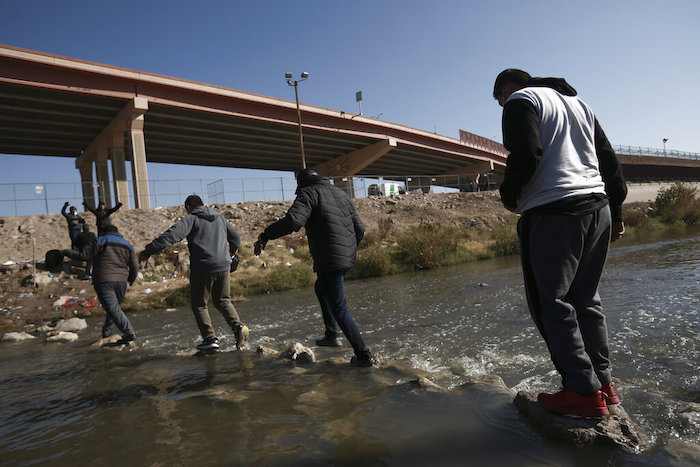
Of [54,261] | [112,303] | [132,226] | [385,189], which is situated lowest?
[112,303]

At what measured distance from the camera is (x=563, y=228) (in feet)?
6.78

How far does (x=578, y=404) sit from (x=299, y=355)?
9.46 feet

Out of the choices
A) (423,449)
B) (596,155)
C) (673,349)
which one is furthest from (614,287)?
(423,449)

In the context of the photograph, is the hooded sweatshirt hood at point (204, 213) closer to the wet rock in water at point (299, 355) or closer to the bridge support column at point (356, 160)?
the wet rock in water at point (299, 355)

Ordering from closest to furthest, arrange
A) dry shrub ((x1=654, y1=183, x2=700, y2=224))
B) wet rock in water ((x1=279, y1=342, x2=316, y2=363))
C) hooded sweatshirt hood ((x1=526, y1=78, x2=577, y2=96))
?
hooded sweatshirt hood ((x1=526, y1=78, x2=577, y2=96))
wet rock in water ((x1=279, y1=342, x2=316, y2=363))
dry shrub ((x1=654, y1=183, x2=700, y2=224))

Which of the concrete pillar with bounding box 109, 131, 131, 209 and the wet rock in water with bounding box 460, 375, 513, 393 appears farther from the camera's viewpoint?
the concrete pillar with bounding box 109, 131, 131, 209

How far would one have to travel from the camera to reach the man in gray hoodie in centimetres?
498

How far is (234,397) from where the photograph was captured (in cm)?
322

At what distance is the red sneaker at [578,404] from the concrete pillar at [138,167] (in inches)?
956

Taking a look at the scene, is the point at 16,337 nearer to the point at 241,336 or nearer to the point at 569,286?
the point at 241,336

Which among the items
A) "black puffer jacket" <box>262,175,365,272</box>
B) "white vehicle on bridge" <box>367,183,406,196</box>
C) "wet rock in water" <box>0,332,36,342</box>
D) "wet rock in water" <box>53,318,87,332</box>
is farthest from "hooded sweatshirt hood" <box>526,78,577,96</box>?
"white vehicle on bridge" <box>367,183,406,196</box>

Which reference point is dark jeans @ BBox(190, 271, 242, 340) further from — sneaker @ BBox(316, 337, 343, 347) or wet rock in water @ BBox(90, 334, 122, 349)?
wet rock in water @ BBox(90, 334, 122, 349)

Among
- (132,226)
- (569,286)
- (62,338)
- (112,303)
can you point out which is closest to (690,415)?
(569,286)

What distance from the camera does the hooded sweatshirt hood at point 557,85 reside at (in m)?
2.36
